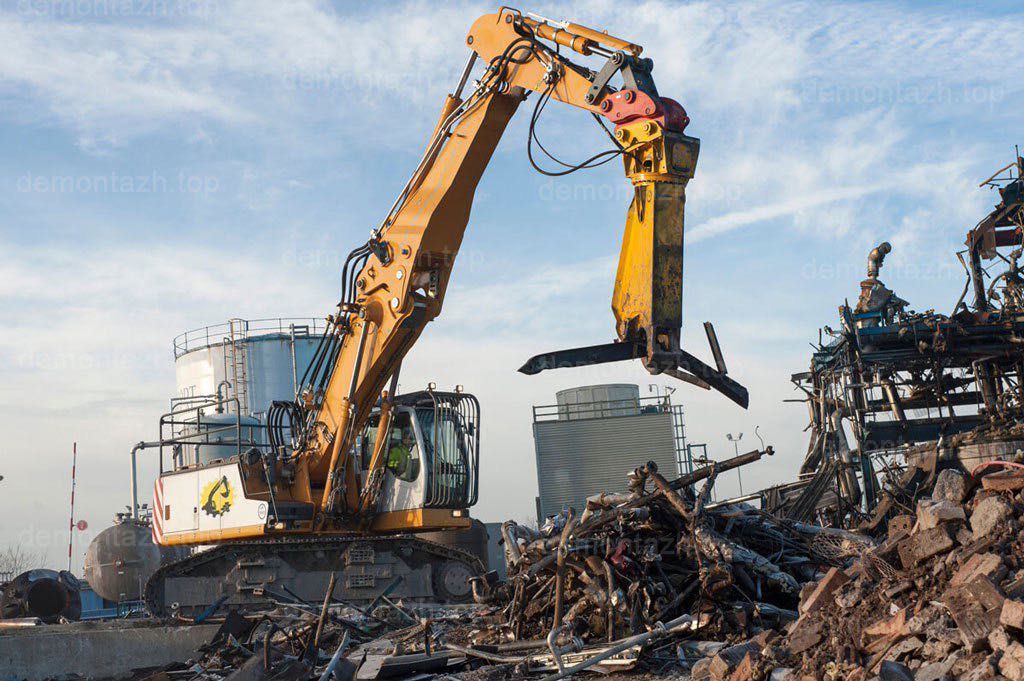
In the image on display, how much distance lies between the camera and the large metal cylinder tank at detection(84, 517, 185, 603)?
19.7 m

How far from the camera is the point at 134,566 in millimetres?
19766

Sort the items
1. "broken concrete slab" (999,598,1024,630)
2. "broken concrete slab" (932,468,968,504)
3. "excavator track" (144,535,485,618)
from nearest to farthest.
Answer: "broken concrete slab" (999,598,1024,630) → "broken concrete slab" (932,468,968,504) → "excavator track" (144,535,485,618)

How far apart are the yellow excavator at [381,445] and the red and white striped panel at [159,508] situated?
0.04 m

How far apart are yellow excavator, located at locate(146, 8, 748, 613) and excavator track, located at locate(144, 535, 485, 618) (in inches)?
0.8

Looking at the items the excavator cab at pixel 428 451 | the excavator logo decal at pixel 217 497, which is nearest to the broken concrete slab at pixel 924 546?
the excavator cab at pixel 428 451

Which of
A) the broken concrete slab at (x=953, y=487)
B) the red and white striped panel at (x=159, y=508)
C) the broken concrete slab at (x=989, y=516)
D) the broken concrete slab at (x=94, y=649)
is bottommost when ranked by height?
the broken concrete slab at (x=94, y=649)

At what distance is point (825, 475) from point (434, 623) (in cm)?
913

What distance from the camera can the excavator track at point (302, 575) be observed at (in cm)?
1497

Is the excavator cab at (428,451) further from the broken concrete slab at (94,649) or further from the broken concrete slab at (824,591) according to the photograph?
the broken concrete slab at (824,591)

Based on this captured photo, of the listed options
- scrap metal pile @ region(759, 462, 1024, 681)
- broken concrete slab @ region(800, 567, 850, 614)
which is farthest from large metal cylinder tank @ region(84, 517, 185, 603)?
scrap metal pile @ region(759, 462, 1024, 681)

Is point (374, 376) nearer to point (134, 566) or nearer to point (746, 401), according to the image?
point (746, 401)

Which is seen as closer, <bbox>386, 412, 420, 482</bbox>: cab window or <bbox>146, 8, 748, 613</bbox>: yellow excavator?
<bbox>146, 8, 748, 613</bbox>: yellow excavator

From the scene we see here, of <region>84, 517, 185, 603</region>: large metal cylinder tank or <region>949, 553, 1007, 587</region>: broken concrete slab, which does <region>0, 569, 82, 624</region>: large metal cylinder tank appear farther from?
<region>949, 553, 1007, 587</region>: broken concrete slab

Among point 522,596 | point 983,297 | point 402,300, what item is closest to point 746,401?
point 522,596
